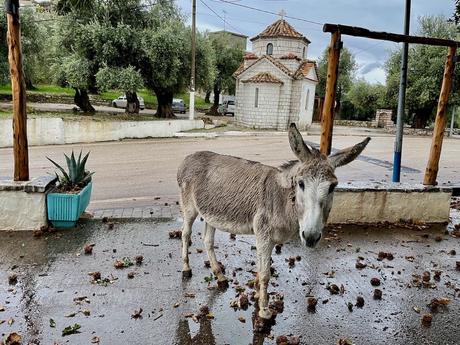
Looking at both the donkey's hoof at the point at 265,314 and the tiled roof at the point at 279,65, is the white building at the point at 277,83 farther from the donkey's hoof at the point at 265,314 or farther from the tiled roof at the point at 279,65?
the donkey's hoof at the point at 265,314

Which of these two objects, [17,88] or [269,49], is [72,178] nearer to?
[17,88]

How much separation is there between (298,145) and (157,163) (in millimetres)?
11402

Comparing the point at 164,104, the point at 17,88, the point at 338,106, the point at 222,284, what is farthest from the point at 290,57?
the point at 222,284

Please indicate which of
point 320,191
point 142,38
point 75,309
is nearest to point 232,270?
point 75,309

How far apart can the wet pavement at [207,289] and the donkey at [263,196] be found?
1.55ft

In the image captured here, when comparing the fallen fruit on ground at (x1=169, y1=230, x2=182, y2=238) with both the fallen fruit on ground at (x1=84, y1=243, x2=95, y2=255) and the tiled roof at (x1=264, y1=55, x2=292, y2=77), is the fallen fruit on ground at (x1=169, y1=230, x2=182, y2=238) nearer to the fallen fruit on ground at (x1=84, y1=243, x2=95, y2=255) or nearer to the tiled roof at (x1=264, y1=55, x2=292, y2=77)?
the fallen fruit on ground at (x1=84, y1=243, x2=95, y2=255)

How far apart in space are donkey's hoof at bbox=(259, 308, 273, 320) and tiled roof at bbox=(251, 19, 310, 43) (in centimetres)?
3359

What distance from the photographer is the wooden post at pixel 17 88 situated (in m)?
6.42

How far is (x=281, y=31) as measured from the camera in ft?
114

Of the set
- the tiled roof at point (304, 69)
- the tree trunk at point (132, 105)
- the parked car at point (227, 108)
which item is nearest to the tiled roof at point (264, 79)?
the tiled roof at point (304, 69)

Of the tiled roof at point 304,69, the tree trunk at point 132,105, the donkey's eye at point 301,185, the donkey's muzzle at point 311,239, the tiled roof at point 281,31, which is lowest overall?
the donkey's muzzle at point 311,239

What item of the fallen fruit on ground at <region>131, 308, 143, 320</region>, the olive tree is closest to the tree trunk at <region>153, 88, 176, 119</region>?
the olive tree

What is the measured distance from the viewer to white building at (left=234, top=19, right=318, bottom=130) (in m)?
32.7

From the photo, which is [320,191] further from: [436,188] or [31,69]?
[31,69]
